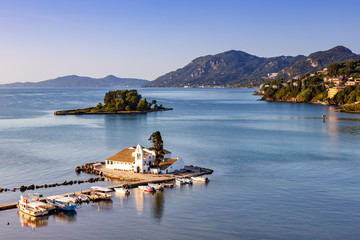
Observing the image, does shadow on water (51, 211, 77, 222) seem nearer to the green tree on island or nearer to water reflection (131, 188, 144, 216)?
water reflection (131, 188, 144, 216)

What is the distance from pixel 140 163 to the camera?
178 ft

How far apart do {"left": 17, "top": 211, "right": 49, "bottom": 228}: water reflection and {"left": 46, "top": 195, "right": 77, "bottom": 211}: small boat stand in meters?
1.71

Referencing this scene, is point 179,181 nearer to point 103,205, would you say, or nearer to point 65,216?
point 103,205

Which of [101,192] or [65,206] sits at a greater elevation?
[101,192]

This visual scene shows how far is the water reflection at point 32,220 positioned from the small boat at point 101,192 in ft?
21.8

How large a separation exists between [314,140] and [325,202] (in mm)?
47778

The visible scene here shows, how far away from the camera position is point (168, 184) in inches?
1956

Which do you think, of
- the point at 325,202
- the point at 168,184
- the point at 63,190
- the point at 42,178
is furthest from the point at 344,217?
the point at 42,178

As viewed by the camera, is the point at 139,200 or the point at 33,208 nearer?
the point at 33,208

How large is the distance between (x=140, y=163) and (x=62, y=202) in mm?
15161

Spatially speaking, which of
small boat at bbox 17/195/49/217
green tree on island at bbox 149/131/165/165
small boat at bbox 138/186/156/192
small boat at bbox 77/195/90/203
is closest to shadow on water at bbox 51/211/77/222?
small boat at bbox 17/195/49/217

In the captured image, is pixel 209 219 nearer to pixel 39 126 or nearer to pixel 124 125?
pixel 124 125

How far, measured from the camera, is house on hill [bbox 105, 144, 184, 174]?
178 feet

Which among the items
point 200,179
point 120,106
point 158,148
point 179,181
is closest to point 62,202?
point 179,181
